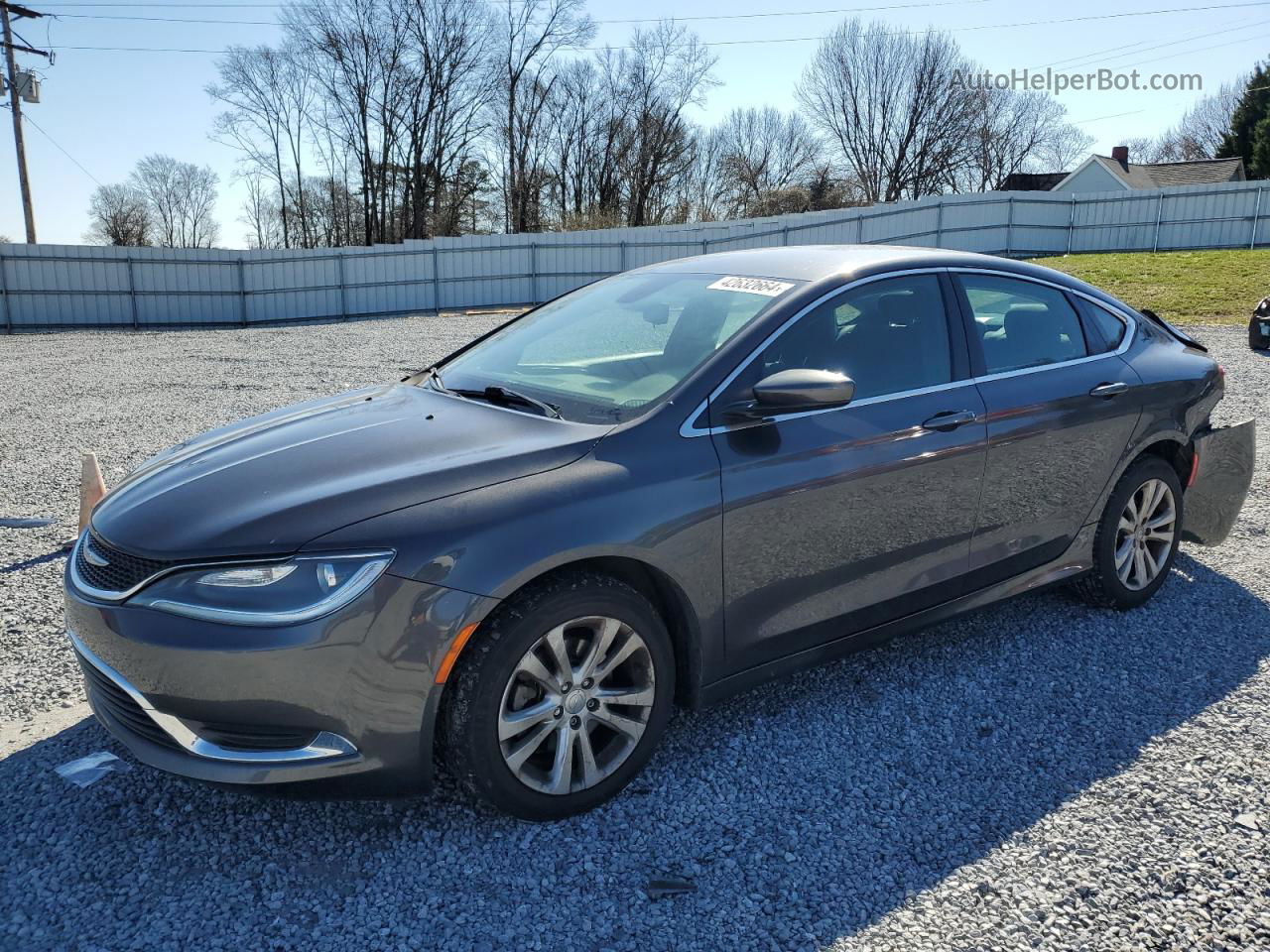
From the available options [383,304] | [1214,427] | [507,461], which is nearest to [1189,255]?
[383,304]

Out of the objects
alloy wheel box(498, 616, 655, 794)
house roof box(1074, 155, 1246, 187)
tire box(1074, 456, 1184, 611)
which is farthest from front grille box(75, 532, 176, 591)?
house roof box(1074, 155, 1246, 187)

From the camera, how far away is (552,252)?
2591 cm

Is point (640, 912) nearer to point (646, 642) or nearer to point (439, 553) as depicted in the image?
point (646, 642)

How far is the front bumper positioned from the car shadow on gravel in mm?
187

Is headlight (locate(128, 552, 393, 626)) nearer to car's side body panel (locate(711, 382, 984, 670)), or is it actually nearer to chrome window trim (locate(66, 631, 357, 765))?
chrome window trim (locate(66, 631, 357, 765))

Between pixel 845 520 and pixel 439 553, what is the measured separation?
57.5 inches

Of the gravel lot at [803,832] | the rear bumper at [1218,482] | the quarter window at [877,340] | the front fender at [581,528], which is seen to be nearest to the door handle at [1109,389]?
the rear bumper at [1218,482]

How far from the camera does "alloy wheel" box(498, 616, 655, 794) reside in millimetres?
2768

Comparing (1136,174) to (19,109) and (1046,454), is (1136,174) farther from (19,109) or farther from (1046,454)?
(1046,454)

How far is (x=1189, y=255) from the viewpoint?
23328 millimetres

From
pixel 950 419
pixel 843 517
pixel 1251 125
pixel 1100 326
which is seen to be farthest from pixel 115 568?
pixel 1251 125

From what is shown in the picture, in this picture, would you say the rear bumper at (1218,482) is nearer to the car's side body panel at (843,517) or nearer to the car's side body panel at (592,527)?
the car's side body panel at (843,517)

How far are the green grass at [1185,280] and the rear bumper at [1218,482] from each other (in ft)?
38.1

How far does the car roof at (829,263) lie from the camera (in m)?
3.68
